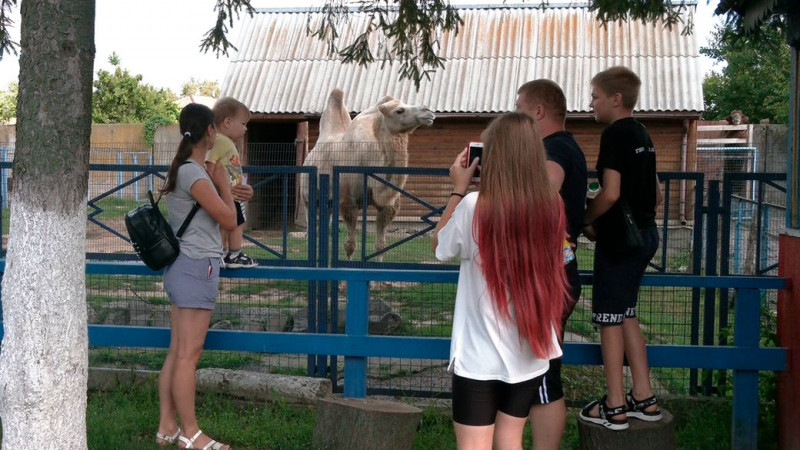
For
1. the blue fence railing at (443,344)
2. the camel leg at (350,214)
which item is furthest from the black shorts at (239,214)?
the camel leg at (350,214)

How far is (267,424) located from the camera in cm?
570

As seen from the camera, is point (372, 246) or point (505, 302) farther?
point (372, 246)

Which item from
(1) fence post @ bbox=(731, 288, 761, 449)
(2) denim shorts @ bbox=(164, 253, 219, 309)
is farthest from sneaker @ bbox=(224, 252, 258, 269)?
(1) fence post @ bbox=(731, 288, 761, 449)

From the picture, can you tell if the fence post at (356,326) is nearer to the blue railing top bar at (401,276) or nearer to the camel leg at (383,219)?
the blue railing top bar at (401,276)

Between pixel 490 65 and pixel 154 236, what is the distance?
18333 millimetres

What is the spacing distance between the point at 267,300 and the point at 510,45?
15.0 m

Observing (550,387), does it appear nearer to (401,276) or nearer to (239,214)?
(401,276)

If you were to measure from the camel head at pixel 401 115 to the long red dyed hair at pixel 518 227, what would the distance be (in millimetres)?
9114

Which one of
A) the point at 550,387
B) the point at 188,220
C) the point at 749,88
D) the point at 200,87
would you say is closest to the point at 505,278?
the point at 550,387

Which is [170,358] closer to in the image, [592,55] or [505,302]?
[505,302]

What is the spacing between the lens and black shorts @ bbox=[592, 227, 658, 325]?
178 inches

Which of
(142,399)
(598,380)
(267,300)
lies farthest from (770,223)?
(142,399)

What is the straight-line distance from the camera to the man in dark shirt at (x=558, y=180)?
4.19 m

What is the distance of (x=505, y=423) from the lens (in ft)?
11.6
